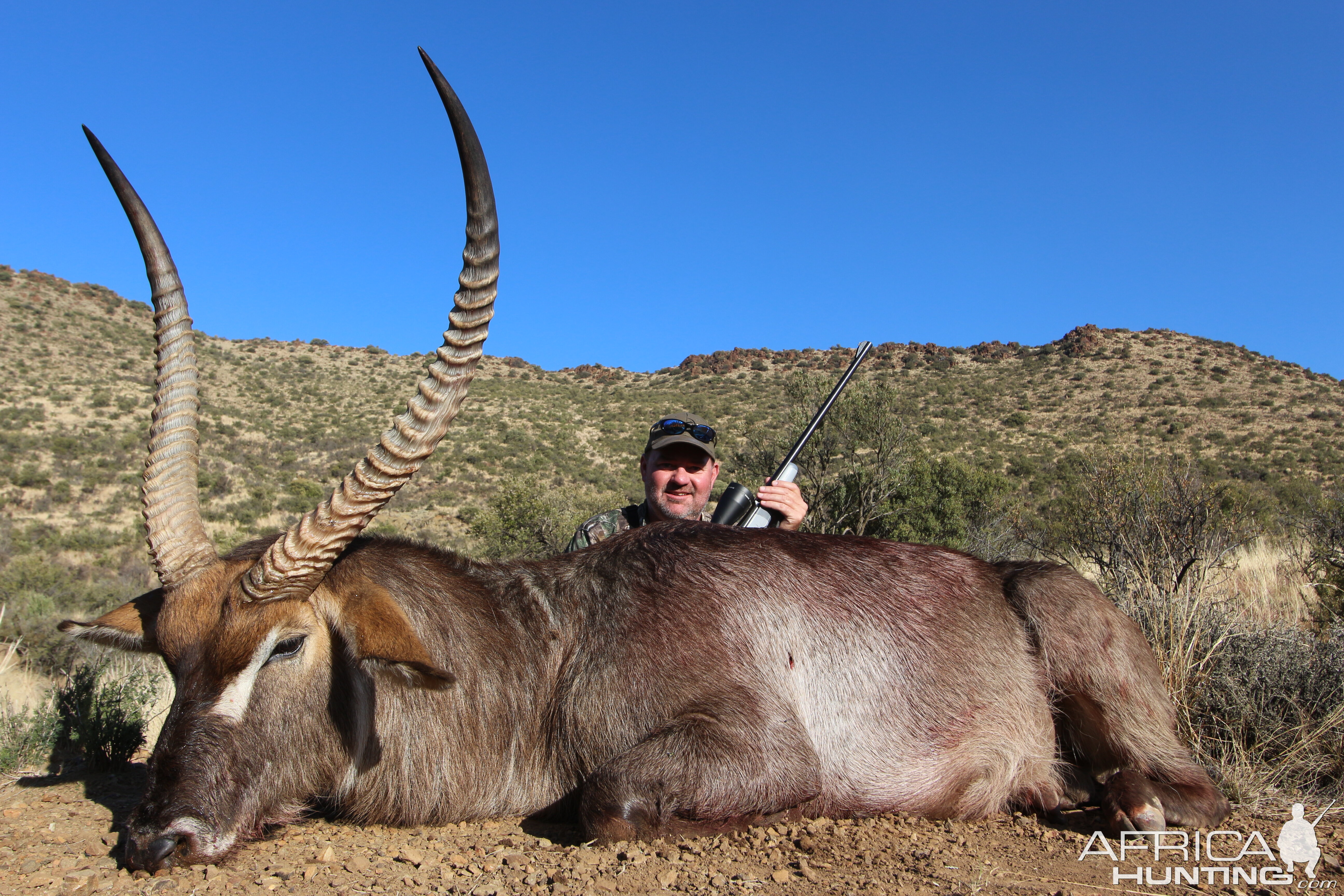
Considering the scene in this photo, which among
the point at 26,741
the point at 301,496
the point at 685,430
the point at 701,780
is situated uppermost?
the point at 685,430

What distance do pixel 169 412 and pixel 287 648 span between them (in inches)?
45.2

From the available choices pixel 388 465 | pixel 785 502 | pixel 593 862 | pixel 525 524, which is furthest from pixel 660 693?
pixel 525 524

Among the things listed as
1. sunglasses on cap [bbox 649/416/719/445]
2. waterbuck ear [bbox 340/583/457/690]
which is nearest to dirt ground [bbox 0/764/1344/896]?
waterbuck ear [bbox 340/583/457/690]

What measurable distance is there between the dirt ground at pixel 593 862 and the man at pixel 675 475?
2.94 meters

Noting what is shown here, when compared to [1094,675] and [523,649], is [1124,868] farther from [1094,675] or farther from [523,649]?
[523,649]

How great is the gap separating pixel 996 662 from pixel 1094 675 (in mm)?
463

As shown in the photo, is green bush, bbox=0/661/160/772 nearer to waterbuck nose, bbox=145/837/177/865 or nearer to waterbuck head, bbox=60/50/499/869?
waterbuck head, bbox=60/50/499/869

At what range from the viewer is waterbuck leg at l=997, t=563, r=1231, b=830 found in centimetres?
370

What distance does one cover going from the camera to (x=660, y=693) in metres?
3.37

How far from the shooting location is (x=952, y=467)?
17.5 meters

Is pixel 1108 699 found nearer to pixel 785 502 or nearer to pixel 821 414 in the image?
pixel 785 502

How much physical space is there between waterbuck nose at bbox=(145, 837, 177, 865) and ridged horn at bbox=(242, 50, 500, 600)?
2.85 ft

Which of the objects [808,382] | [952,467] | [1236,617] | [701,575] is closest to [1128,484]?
[1236,617]

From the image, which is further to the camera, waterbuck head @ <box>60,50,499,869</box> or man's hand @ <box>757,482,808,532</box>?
man's hand @ <box>757,482,808,532</box>
